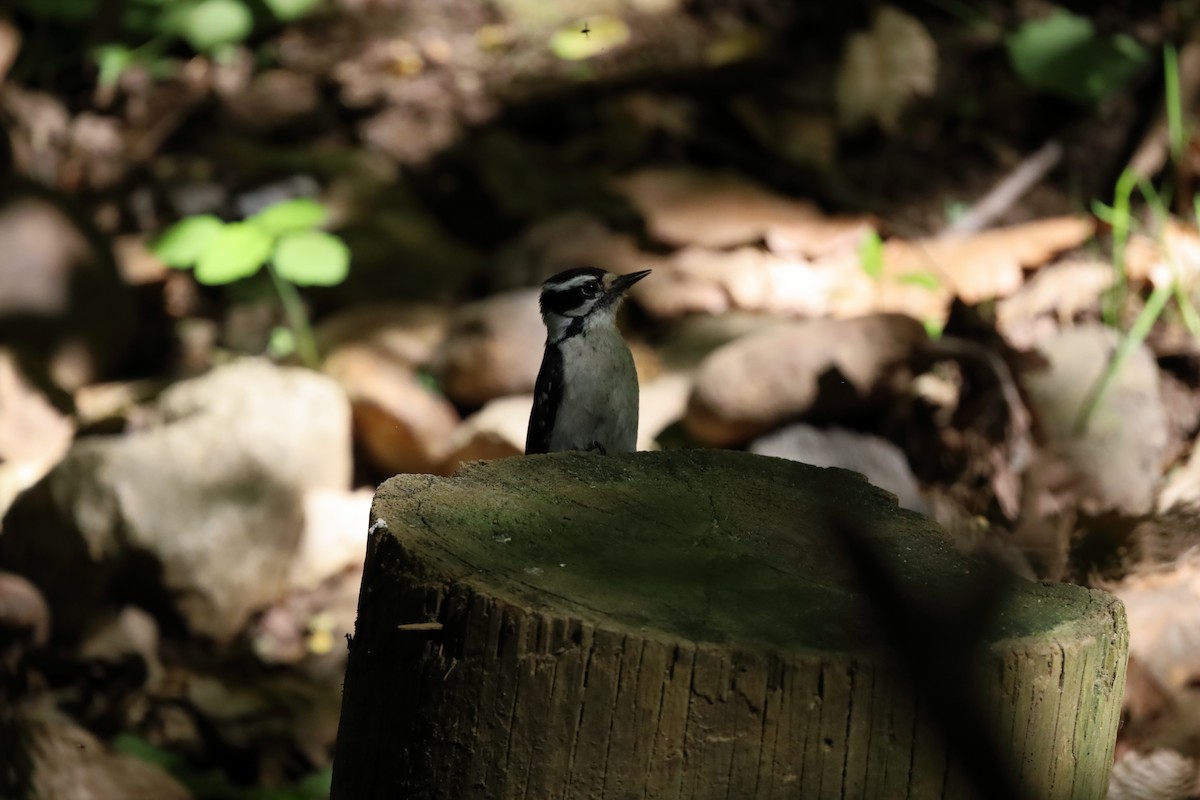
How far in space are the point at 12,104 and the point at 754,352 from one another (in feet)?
18.0

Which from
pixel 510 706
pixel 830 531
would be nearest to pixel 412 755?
pixel 510 706

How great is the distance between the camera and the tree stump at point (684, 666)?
185 centimetres

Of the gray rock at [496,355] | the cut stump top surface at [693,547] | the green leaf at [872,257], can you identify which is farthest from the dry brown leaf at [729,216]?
the cut stump top surface at [693,547]

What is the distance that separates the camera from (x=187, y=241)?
561 cm

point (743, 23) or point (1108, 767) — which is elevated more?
point (743, 23)

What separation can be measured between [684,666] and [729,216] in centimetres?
480

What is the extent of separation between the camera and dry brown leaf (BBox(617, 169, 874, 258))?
6.29m

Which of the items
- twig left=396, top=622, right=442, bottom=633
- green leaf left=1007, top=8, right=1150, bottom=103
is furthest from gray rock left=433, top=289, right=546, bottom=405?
twig left=396, top=622, right=442, bottom=633

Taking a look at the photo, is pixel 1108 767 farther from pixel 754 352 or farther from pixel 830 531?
pixel 754 352

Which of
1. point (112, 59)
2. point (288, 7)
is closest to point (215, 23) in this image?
point (288, 7)

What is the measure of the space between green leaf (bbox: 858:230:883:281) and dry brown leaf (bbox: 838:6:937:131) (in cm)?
130

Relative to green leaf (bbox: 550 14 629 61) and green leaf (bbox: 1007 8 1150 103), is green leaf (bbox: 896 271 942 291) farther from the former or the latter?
green leaf (bbox: 550 14 629 61)

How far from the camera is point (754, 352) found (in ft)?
16.1

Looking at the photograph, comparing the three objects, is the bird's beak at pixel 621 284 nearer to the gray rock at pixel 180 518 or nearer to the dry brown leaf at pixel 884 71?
the gray rock at pixel 180 518
